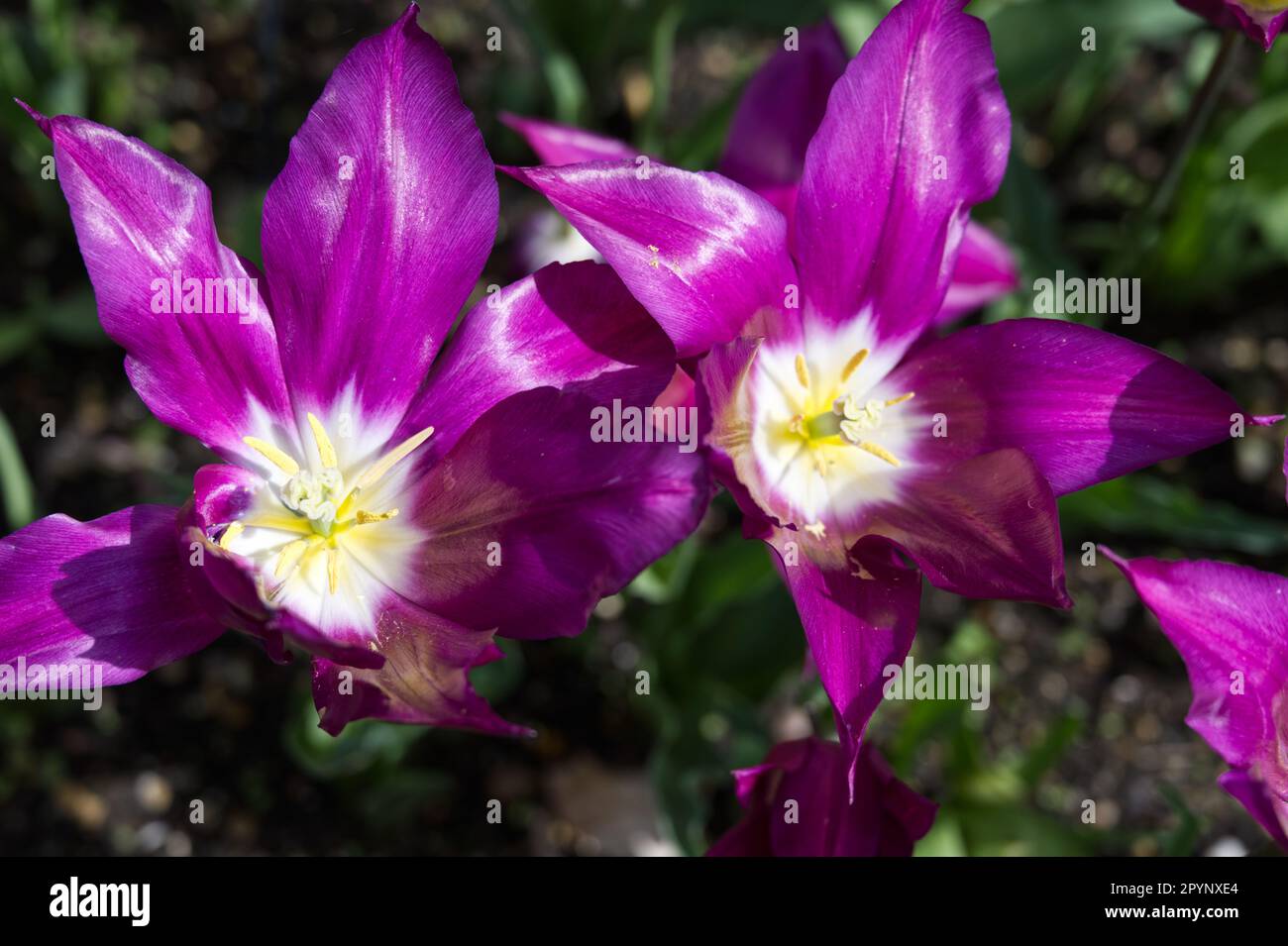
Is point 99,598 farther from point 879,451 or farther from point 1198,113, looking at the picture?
point 1198,113

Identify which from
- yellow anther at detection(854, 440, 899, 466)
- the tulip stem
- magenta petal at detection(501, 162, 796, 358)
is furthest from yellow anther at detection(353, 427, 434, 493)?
the tulip stem

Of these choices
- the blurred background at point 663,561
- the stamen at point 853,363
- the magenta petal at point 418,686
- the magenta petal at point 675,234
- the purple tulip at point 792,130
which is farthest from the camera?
the blurred background at point 663,561

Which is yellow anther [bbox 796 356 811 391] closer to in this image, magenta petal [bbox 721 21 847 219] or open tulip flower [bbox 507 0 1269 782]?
open tulip flower [bbox 507 0 1269 782]

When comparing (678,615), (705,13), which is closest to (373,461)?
(678,615)

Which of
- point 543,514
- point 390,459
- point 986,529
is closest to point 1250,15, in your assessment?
point 986,529

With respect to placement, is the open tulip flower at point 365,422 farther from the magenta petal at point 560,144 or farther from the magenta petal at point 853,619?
the magenta petal at point 560,144

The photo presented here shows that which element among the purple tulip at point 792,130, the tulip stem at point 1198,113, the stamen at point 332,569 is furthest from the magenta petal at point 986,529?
the tulip stem at point 1198,113
